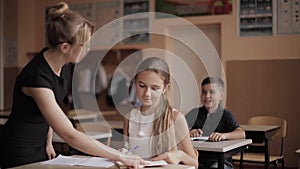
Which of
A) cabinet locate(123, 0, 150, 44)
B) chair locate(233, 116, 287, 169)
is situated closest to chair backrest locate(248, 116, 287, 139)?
chair locate(233, 116, 287, 169)

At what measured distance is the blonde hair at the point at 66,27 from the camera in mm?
1885

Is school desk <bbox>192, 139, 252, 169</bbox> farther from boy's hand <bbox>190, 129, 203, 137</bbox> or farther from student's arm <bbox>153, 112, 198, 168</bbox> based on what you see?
student's arm <bbox>153, 112, 198, 168</bbox>

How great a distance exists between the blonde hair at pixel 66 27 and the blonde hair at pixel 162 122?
48 cm

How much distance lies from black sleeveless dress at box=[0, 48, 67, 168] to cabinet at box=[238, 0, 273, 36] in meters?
4.72

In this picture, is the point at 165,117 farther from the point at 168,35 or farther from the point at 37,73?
the point at 168,35

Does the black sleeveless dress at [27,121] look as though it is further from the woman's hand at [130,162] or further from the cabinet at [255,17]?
the cabinet at [255,17]

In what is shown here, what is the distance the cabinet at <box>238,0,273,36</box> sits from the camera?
6.25 meters

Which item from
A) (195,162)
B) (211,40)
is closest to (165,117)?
(195,162)

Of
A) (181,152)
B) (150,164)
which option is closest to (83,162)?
(150,164)

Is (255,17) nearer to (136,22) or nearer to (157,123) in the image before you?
(136,22)

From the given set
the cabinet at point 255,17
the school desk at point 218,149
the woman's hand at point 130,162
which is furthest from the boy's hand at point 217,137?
the cabinet at point 255,17

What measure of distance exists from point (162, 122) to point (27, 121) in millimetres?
673

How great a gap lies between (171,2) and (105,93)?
1984 mm

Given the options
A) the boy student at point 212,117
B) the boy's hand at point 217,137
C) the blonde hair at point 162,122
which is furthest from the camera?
the boy student at point 212,117
